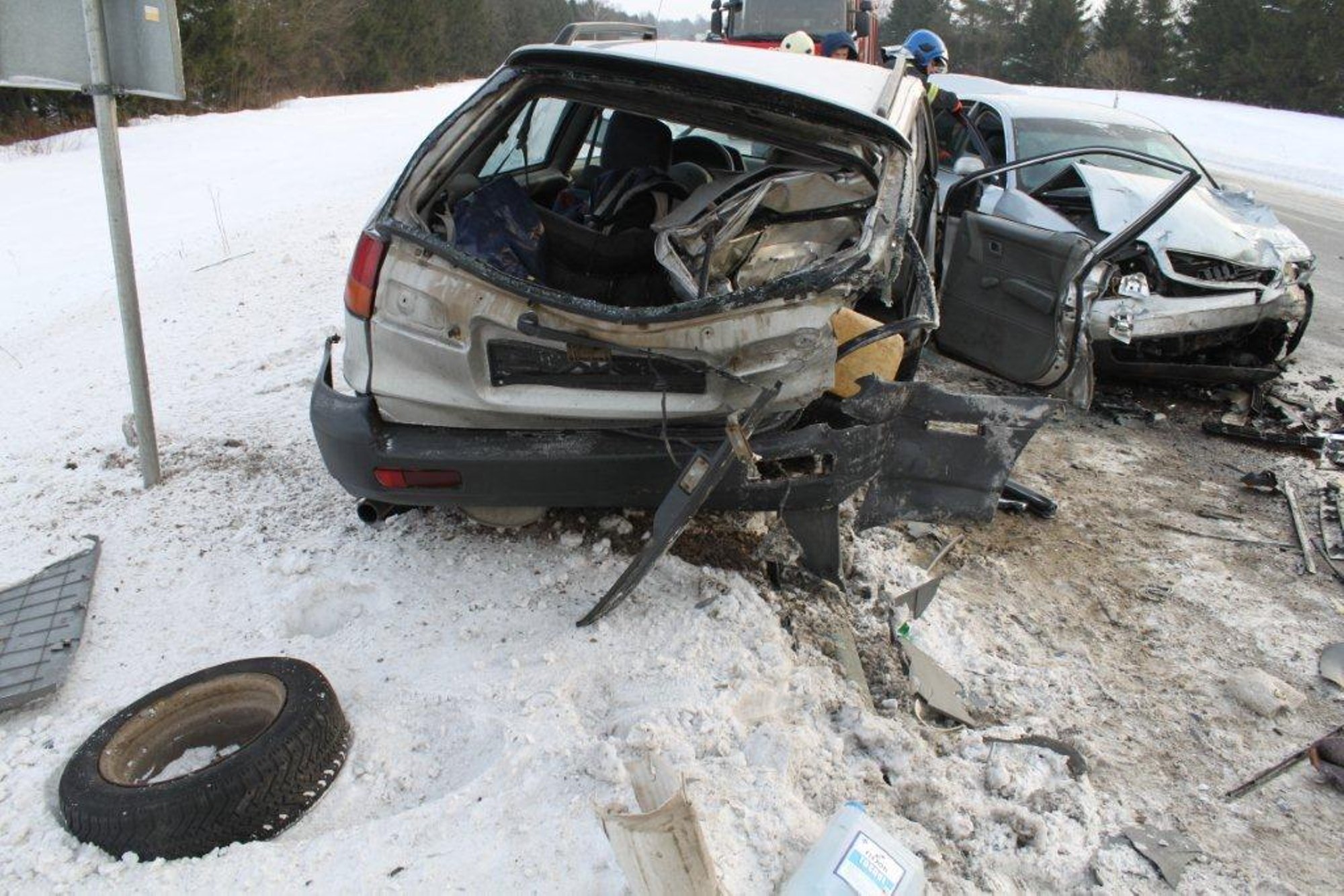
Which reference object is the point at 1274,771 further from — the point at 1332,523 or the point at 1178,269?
the point at 1178,269

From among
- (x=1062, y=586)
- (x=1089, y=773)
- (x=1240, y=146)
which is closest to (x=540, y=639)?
(x=1089, y=773)

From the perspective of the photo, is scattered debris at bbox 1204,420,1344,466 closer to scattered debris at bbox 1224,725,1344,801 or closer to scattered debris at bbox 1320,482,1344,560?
scattered debris at bbox 1320,482,1344,560

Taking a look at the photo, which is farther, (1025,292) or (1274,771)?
(1025,292)

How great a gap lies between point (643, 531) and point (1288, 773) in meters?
2.14

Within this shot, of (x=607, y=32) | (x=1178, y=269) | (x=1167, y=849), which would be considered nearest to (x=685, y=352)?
(x=1167, y=849)

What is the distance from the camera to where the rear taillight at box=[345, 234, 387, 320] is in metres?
2.82

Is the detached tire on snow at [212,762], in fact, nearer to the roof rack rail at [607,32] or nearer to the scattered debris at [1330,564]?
the roof rack rail at [607,32]

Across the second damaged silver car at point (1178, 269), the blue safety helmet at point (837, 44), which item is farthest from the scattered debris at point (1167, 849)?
the blue safety helmet at point (837, 44)

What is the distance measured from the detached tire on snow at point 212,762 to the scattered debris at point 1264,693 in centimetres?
270

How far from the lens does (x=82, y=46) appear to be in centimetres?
335

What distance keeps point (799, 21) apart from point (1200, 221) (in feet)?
29.6

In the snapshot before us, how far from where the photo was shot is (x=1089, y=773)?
8.14ft

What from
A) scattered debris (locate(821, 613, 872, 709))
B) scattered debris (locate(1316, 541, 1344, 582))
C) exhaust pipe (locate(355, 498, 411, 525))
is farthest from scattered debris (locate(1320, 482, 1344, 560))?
exhaust pipe (locate(355, 498, 411, 525))

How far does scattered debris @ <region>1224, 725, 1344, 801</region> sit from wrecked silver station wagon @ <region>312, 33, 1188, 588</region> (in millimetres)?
1068
